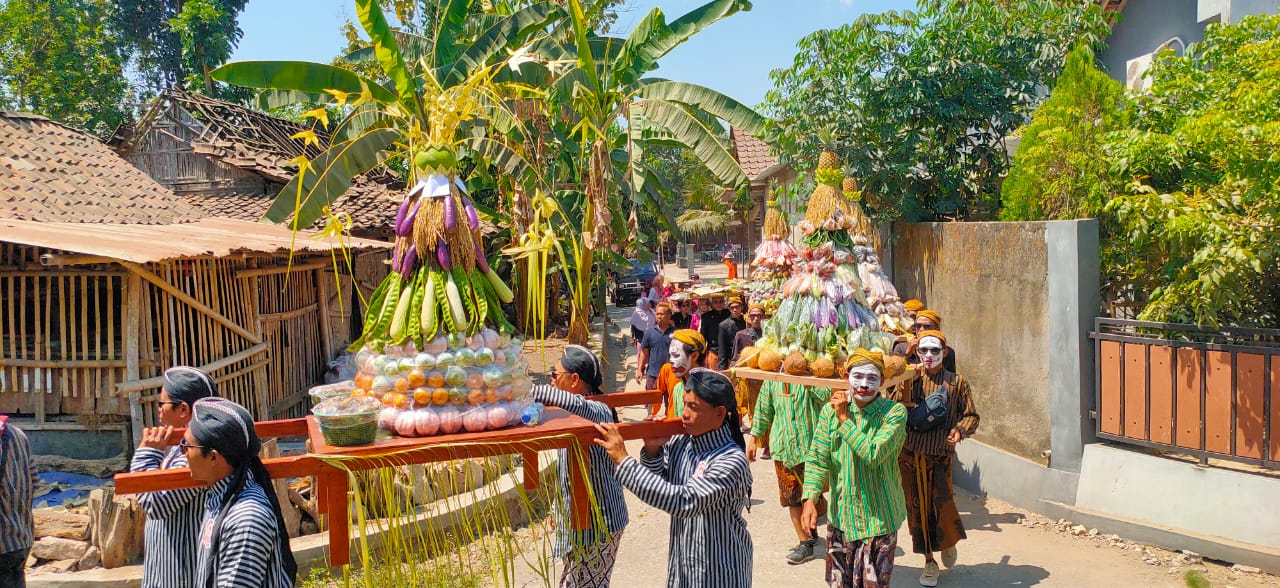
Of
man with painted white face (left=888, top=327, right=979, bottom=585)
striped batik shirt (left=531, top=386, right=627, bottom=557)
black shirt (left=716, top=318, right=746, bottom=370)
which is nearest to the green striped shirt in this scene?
man with painted white face (left=888, top=327, right=979, bottom=585)

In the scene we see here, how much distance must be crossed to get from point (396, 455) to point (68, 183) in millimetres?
10068

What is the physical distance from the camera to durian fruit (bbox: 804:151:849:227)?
7.13 metres

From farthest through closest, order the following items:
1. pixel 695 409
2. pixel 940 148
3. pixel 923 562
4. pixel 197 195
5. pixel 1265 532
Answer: pixel 197 195 < pixel 940 148 < pixel 923 562 < pixel 1265 532 < pixel 695 409

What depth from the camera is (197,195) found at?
15.6 meters

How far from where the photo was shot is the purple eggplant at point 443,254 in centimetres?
366

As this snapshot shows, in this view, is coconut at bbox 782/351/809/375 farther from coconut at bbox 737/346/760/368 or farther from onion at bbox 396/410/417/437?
onion at bbox 396/410/417/437

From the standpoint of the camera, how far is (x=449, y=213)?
11.9ft

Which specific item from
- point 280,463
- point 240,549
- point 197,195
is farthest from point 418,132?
point 197,195

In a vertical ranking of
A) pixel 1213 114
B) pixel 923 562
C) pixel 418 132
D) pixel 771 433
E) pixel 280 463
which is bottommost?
pixel 923 562

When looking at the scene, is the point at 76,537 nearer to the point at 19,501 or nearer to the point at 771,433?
the point at 19,501

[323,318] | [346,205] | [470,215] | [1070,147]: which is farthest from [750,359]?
[346,205]

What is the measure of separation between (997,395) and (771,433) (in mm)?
2586

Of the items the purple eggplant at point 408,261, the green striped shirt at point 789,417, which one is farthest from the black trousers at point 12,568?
the green striped shirt at point 789,417

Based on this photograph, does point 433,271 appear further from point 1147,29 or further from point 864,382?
point 1147,29
